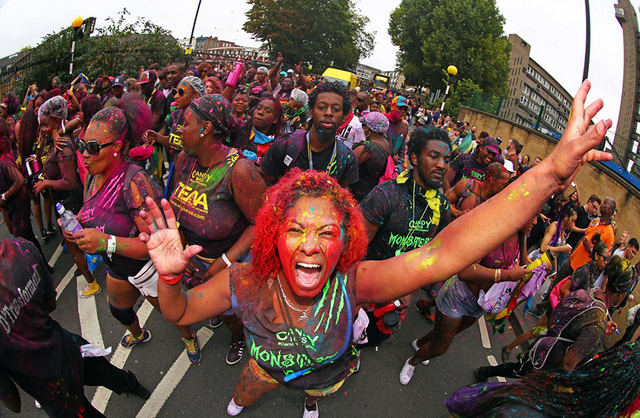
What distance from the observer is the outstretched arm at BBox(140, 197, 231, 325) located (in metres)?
A: 1.74

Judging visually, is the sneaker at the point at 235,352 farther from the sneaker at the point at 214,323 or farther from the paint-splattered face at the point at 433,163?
the paint-splattered face at the point at 433,163

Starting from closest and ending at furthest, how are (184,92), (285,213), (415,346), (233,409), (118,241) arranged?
(285,213) < (118,241) < (233,409) < (415,346) < (184,92)

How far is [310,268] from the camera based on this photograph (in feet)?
5.77

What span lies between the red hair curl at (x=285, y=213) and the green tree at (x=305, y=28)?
44575 mm

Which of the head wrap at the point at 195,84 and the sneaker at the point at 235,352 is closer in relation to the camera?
the sneaker at the point at 235,352

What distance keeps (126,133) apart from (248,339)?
6.09 feet

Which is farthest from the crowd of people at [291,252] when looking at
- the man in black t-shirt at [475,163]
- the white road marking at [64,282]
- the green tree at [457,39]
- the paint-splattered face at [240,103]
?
the green tree at [457,39]

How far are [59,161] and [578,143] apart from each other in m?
4.50

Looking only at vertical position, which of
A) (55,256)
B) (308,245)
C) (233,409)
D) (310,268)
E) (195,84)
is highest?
(195,84)

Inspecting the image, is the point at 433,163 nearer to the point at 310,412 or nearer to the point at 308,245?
the point at 308,245

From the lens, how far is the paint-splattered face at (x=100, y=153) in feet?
8.52

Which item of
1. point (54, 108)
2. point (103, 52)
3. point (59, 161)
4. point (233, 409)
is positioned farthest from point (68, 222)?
point (103, 52)

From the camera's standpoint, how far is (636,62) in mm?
10719

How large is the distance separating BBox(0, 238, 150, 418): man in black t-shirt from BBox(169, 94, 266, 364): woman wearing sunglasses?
98 cm
